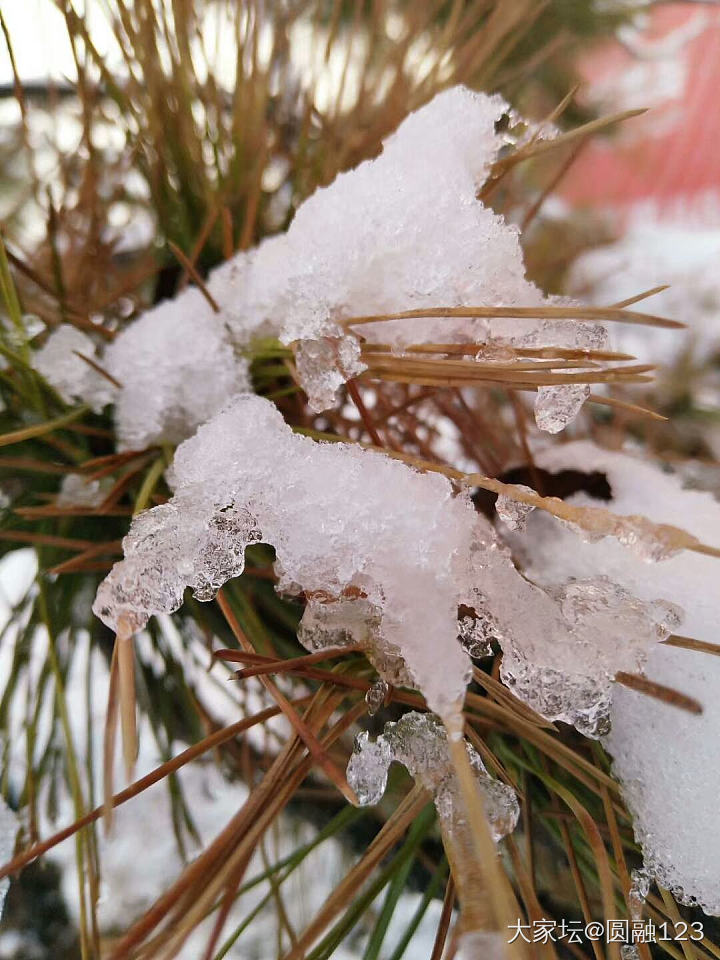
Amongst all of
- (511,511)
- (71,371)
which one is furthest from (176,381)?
(511,511)

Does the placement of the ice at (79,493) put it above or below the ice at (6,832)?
above

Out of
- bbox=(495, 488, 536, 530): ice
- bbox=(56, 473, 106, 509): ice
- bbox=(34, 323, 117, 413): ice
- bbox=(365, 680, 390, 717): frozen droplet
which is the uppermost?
bbox=(34, 323, 117, 413): ice

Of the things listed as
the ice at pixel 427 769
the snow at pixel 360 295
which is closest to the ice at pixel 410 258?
the snow at pixel 360 295

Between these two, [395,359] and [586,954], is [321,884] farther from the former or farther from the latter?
[395,359]

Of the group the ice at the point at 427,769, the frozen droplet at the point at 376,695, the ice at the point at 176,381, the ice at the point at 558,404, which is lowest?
the ice at the point at 427,769

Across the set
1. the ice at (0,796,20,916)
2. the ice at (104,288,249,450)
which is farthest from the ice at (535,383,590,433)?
the ice at (0,796,20,916)

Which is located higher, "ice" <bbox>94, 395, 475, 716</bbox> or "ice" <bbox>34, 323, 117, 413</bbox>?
"ice" <bbox>34, 323, 117, 413</bbox>

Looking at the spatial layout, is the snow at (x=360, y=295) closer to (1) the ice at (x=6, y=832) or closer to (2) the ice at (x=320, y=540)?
(2) the ice at (x=320, y=540)

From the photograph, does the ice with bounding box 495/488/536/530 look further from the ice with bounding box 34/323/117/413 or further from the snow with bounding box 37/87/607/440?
the ice with bounding box 34/323/117/413
